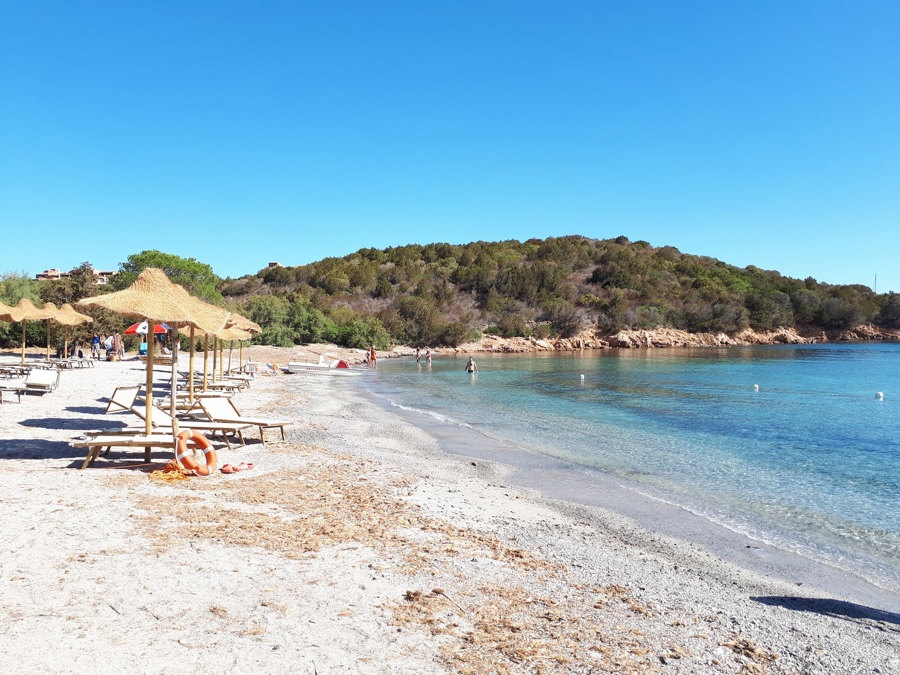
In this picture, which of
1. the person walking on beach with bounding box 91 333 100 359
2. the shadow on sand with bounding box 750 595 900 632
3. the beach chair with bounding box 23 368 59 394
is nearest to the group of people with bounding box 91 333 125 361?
the person walking on beach with bounding box 91 333 100 359

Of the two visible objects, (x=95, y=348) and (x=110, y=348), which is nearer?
(x=95, y=348)

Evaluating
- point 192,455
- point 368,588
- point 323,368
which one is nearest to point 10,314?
point 192,455

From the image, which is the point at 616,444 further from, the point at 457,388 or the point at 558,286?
the point at 558,286

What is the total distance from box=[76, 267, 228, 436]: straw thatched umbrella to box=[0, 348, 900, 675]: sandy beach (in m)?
1.98

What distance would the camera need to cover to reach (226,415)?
1133 centimetres

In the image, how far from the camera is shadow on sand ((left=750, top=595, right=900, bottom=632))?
5.10m

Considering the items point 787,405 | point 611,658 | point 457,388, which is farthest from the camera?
point 457,388

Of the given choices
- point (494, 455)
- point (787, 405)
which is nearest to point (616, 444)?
point (494, 455)

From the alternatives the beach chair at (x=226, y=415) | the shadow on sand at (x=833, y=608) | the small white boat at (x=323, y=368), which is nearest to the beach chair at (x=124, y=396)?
the beach chair at (x=226, y=415)

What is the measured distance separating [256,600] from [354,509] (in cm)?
258

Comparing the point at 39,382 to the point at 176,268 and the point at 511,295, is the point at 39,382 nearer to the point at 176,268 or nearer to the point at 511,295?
the point at 176,268

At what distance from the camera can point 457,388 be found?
26781mm

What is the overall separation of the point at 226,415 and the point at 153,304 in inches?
142

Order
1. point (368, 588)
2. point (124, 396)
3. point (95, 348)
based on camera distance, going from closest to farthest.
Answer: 1. point (368, 588)
2. point (124, 396)
3. point (95, 348)
